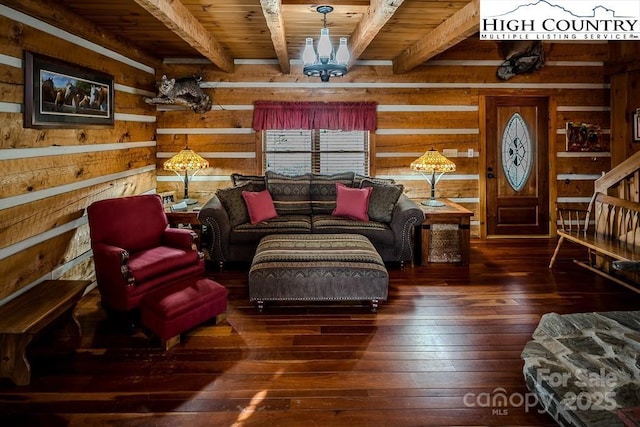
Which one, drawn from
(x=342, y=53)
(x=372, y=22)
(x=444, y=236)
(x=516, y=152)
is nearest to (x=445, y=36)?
(x=372, y=22)

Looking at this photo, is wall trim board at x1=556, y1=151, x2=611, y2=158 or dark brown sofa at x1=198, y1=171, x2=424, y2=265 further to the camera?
wall trim board at x1=556, y1=151, x2=611, y2=158

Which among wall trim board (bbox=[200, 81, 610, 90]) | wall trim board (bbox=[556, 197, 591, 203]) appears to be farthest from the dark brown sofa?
wall trim board (bbox=[556, 197, 591, 203])

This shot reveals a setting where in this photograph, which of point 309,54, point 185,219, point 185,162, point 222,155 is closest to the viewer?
point 309,54

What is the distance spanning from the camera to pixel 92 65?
450cm

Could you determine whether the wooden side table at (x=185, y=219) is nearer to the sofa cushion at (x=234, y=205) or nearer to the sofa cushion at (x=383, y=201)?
the sofa cushion at (x=234, y=205)

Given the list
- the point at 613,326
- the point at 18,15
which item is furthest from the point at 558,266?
the point at 18,15

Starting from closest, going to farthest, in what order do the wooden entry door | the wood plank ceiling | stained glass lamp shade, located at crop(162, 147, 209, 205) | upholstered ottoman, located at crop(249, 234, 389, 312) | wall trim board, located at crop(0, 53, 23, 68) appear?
1. wall trim board, located at crop(0, 53, 23, 68)
2. the wood plank ceiling
3. upholstered ottoman, located at crop(249, 234, 389, 312)
4. stained glass lamp shade, located at crop(162, 147, 209, 205)
5. the wooden entry door

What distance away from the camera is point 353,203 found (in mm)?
5598

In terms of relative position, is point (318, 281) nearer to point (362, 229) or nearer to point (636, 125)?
point (362, 229)

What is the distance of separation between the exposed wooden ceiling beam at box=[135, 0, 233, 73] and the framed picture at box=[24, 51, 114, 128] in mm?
964

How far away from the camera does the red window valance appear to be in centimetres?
646

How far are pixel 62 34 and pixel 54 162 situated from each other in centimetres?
109

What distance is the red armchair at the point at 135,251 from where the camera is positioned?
11.8ft

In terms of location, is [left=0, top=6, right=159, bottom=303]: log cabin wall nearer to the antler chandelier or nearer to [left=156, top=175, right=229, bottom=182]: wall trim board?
[left=156, top=175, right=229, bottom=182]: wall trim board
